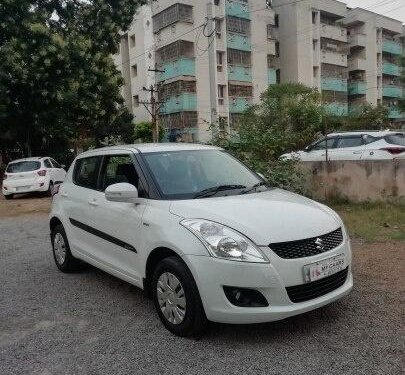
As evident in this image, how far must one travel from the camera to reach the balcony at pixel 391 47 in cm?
5166

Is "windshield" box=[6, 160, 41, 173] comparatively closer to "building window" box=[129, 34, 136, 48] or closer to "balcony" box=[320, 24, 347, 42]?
"building window" box=[129, 34, 136, 48]

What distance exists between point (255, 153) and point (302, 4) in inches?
1493

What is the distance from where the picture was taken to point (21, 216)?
11719 mm

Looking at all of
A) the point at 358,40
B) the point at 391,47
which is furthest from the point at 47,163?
the point at 391,47

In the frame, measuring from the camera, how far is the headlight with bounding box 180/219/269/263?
334 centimetres

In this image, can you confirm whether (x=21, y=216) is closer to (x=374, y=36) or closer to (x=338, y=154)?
(x=338, y=154)

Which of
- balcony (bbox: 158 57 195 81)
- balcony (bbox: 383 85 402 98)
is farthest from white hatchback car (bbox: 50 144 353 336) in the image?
balcony (bbox: 383 85 402 98)

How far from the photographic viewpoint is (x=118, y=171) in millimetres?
4785

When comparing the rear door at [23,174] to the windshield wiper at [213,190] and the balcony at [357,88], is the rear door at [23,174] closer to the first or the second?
the windshield wiper at [213,190]

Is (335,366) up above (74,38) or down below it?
below

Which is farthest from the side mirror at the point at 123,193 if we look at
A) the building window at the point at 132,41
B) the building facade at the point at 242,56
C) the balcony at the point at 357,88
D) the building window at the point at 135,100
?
the balcony at the point at 357,88

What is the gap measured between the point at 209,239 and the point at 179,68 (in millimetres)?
32613

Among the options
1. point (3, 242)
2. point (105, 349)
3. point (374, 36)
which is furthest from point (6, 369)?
point (374, 36)

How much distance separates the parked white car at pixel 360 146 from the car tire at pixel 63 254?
769 centimetres
